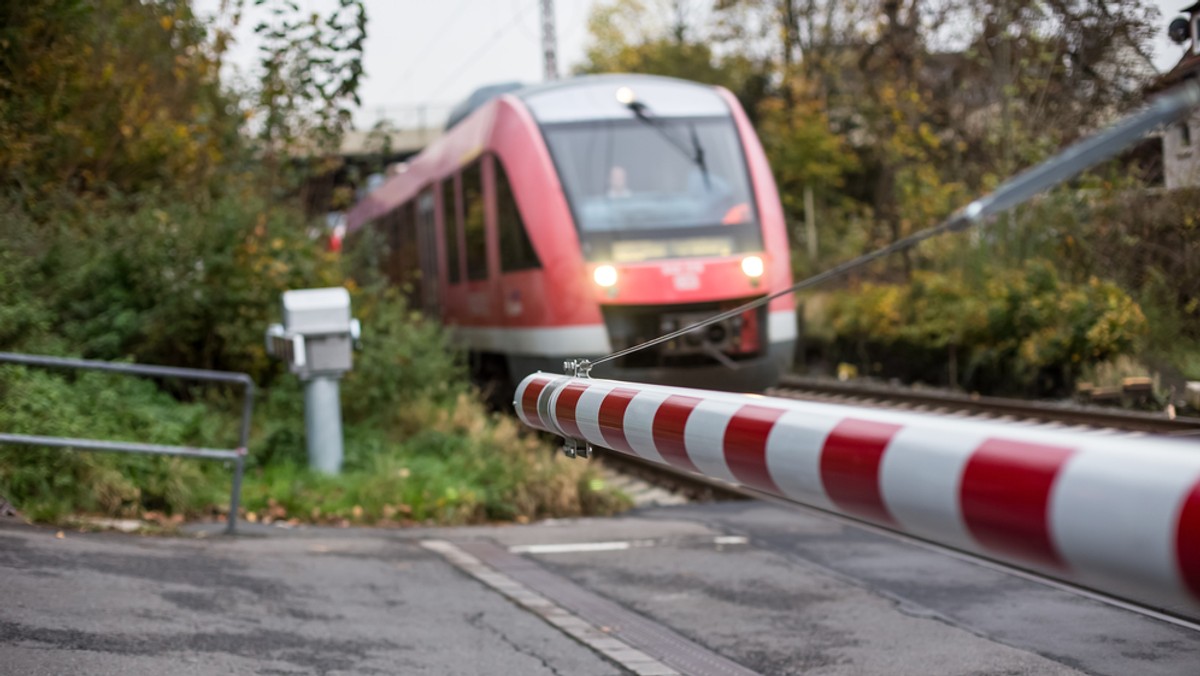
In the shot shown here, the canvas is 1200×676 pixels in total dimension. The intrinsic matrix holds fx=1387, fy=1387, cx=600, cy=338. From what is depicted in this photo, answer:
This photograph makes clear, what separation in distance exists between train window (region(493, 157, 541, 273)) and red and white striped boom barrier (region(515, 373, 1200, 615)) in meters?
9.49

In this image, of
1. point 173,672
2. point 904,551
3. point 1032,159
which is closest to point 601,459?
point 904,551

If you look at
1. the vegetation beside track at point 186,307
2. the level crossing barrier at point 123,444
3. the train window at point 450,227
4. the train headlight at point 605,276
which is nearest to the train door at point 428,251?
the train window at point 450,227

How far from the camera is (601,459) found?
1268cm

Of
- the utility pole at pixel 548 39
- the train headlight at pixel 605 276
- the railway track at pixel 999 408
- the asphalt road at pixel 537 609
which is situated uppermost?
the utility pole at pixel 548 39

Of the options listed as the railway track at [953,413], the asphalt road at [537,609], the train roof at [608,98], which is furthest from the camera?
the train roof at [608,98]

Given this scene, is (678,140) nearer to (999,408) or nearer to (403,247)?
(999,408)

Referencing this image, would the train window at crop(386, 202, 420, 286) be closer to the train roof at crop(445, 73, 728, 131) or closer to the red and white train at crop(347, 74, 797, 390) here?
the red and white train at crop(347, 74, 797, 390)

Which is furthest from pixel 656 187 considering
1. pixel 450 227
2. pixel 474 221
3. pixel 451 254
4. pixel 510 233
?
pixel 450 227

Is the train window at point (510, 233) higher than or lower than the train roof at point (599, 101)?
lower

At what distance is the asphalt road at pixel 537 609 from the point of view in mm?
4891

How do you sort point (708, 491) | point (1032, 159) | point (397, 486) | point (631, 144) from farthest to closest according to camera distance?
point (1032, 159), point (631, 144), point (708, 491), point (397, 486)

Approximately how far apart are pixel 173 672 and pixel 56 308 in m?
7.01

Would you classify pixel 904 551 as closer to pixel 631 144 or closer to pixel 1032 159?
pixel 631 144

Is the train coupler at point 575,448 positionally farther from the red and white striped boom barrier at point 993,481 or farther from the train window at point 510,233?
the train window at point 510,233
